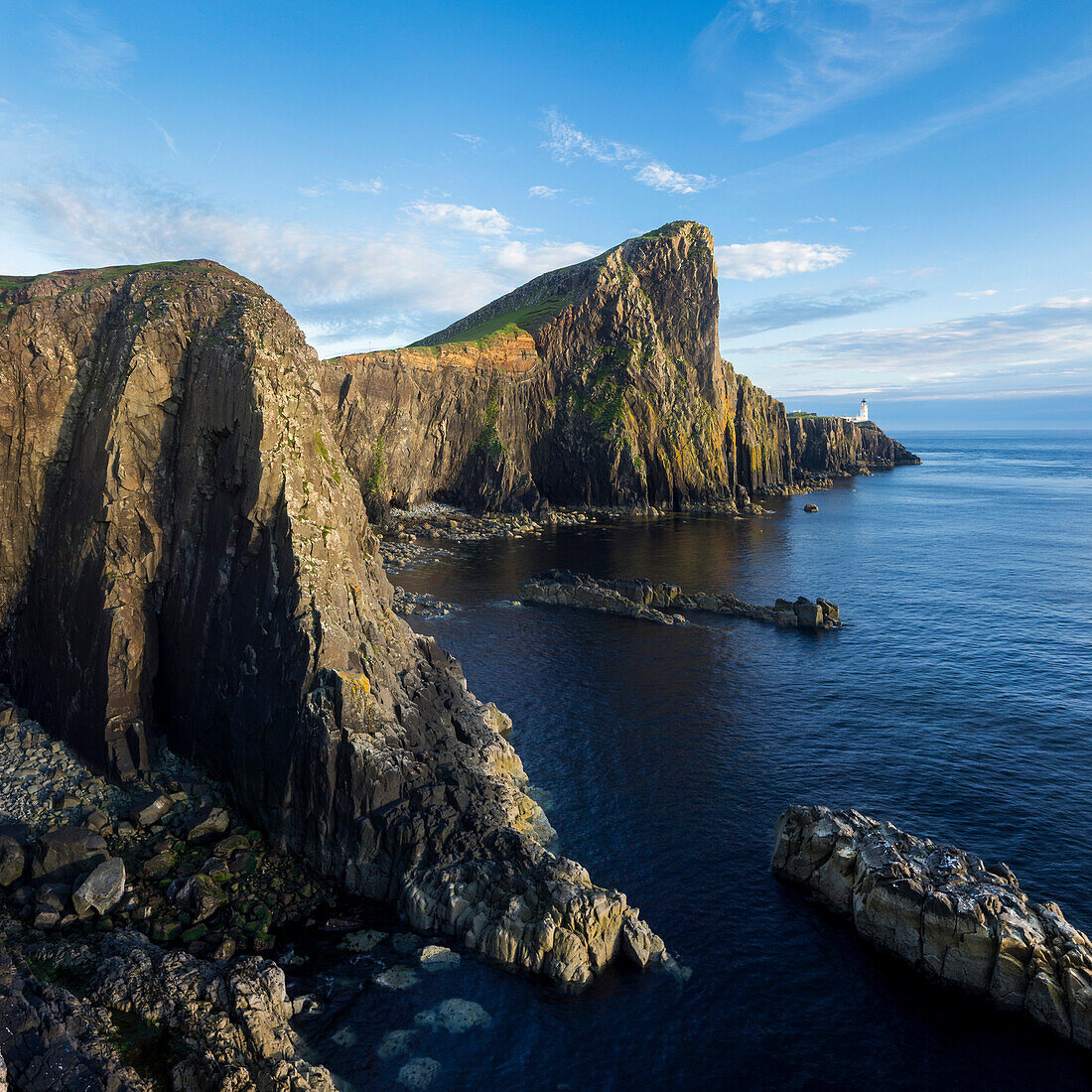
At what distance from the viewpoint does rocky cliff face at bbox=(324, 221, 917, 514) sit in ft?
434

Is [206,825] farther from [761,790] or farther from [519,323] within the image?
[519,323]

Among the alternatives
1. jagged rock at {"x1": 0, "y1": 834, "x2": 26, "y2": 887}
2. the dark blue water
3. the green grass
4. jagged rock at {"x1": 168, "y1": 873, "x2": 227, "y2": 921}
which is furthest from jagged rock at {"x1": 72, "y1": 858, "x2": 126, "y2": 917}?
the green grass

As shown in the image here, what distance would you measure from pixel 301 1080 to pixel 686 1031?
12.5m

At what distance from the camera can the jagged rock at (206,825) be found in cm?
3162

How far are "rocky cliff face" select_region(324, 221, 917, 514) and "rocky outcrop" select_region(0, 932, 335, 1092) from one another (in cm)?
10233

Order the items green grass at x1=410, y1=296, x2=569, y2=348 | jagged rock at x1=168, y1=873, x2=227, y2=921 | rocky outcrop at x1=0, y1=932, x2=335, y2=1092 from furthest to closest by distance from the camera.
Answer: green grass at x1=410, y1=296, x2=569, y2=348, jagged rock at x1=168, y1=873, x2=227, y2=921, rocky outcrop at x1=0, y1=932, x2=335, y2=1092

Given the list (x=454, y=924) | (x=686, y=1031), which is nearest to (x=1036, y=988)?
(x=686, y=1031)

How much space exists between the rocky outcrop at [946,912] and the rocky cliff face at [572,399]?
10229cm

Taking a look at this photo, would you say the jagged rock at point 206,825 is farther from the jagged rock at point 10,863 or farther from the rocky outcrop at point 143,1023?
the rocky outcrop at point 143,1023

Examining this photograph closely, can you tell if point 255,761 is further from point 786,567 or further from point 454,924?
point 786,567

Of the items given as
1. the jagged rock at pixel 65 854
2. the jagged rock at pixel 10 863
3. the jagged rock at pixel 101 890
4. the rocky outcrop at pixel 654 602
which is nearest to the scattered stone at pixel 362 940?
the jagged rock at pixel 101 890

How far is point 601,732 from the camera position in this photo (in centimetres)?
4703

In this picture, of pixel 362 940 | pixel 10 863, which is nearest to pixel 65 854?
pixel 10 863

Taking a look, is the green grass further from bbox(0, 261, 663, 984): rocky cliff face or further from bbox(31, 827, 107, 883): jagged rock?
bbox(31, 827, 107, 883): jagged rock
